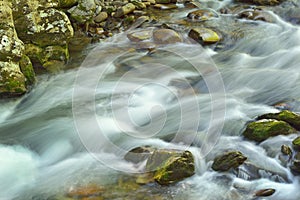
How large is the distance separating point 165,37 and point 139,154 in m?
4.32

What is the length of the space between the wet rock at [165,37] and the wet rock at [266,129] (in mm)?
3890

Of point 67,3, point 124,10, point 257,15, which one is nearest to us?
point 67,3

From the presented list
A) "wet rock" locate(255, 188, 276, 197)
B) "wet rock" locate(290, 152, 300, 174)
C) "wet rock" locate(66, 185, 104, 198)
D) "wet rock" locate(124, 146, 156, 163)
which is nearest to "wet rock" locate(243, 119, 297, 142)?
"wet rock" locate(290, 152, 300, 174)

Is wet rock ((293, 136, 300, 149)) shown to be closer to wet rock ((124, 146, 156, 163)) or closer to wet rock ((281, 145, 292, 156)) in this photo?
wet rock ((281, 145, 292, 156))

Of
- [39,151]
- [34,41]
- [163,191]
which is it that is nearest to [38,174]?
[39,151]

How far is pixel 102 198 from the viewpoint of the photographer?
4113 millimetres

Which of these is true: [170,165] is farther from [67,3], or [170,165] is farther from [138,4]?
[138,4]

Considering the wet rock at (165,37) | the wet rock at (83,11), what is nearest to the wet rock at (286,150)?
the wet rock at (165,37)

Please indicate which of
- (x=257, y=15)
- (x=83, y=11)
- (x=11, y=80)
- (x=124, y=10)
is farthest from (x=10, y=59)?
(x=257, y=15)

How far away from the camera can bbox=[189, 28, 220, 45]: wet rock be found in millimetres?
8414

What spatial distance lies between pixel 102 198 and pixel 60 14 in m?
4.18

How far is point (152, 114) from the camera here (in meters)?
6.08

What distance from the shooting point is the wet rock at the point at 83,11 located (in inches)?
335

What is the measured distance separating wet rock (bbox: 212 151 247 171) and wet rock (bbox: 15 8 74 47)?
4063 millimetres
